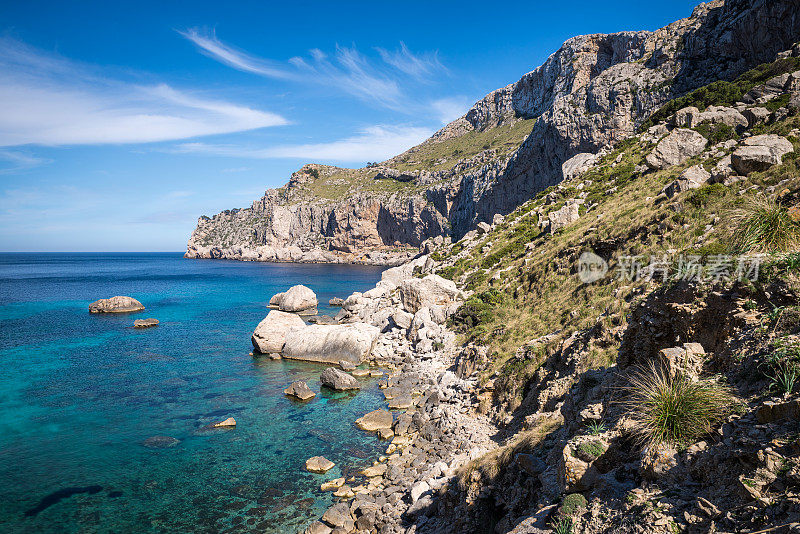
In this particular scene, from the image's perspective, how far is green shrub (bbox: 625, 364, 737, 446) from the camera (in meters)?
6.15

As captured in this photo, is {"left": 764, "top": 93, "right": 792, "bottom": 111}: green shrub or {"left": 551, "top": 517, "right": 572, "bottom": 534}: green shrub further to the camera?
{"left": 764, "top": 93, "right": 792, "bottom": 111}: green shrub

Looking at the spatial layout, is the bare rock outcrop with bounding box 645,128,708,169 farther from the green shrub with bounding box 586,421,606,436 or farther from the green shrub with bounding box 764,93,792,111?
the green shrub with bounding box 586,421,606,436

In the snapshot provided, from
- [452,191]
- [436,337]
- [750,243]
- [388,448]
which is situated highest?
[452,191]

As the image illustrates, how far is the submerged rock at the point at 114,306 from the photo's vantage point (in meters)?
61.6

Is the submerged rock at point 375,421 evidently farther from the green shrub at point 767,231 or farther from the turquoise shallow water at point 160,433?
the green shrub at point 767,231

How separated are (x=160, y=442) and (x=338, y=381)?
12.2m

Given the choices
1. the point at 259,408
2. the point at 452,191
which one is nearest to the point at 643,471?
the point at 259,408

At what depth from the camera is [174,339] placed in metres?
46.5

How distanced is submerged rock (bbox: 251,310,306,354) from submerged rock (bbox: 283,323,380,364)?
4.28 ft

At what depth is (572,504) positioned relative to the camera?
268 inches

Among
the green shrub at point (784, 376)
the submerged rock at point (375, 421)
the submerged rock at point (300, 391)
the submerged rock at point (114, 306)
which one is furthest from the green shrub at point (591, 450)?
the submerged rock at point (114, 306)

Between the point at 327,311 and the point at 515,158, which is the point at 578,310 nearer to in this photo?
the point at 327,311

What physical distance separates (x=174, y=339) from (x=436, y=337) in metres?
32.6

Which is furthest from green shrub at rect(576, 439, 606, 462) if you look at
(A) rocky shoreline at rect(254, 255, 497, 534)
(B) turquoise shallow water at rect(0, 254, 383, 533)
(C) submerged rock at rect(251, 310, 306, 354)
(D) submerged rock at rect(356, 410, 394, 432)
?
(C) submerged rock at rect(251, 310, 306, 354)
